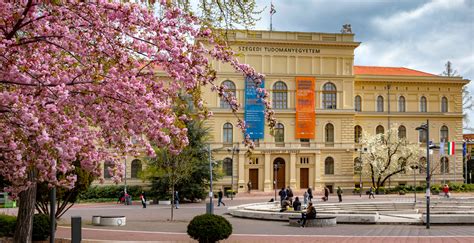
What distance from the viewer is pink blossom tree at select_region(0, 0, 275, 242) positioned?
9.36 meters

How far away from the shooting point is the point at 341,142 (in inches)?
2613

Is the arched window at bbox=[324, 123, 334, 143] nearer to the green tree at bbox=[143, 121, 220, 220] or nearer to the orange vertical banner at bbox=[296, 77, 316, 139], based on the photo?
the orange vertical banner at bbox=[296, 77, 316, 139]

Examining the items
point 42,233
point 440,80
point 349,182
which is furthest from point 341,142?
point 42,233

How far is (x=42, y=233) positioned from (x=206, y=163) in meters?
32.3

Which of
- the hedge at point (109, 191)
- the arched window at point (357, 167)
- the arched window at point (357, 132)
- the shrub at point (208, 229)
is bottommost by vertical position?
the hedge at point (109, 191)

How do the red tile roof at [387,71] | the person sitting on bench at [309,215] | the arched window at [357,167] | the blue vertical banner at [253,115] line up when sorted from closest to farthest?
the person sitting on bench at [309,215], the blue vertical banner at [253,115], the arched window at [357,167], the red tile roof at [387,71]

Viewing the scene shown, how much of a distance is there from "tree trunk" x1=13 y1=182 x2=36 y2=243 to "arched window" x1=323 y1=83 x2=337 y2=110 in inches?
2007

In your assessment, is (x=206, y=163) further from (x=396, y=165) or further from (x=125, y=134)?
(x=125, y=134)

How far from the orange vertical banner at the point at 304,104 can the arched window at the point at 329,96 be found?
173 cm

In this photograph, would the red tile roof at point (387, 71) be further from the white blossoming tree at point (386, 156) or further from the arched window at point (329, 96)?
the white blossoming tree at point (386, 156)

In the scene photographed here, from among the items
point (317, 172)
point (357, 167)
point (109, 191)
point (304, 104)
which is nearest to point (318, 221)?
point (109, 191)

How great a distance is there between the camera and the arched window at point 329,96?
65.7 meters

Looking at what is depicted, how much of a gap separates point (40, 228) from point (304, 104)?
4659cm

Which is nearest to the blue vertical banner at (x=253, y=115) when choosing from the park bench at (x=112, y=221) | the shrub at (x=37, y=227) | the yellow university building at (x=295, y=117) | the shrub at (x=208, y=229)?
the yellow university building at (x=295, y=117)
